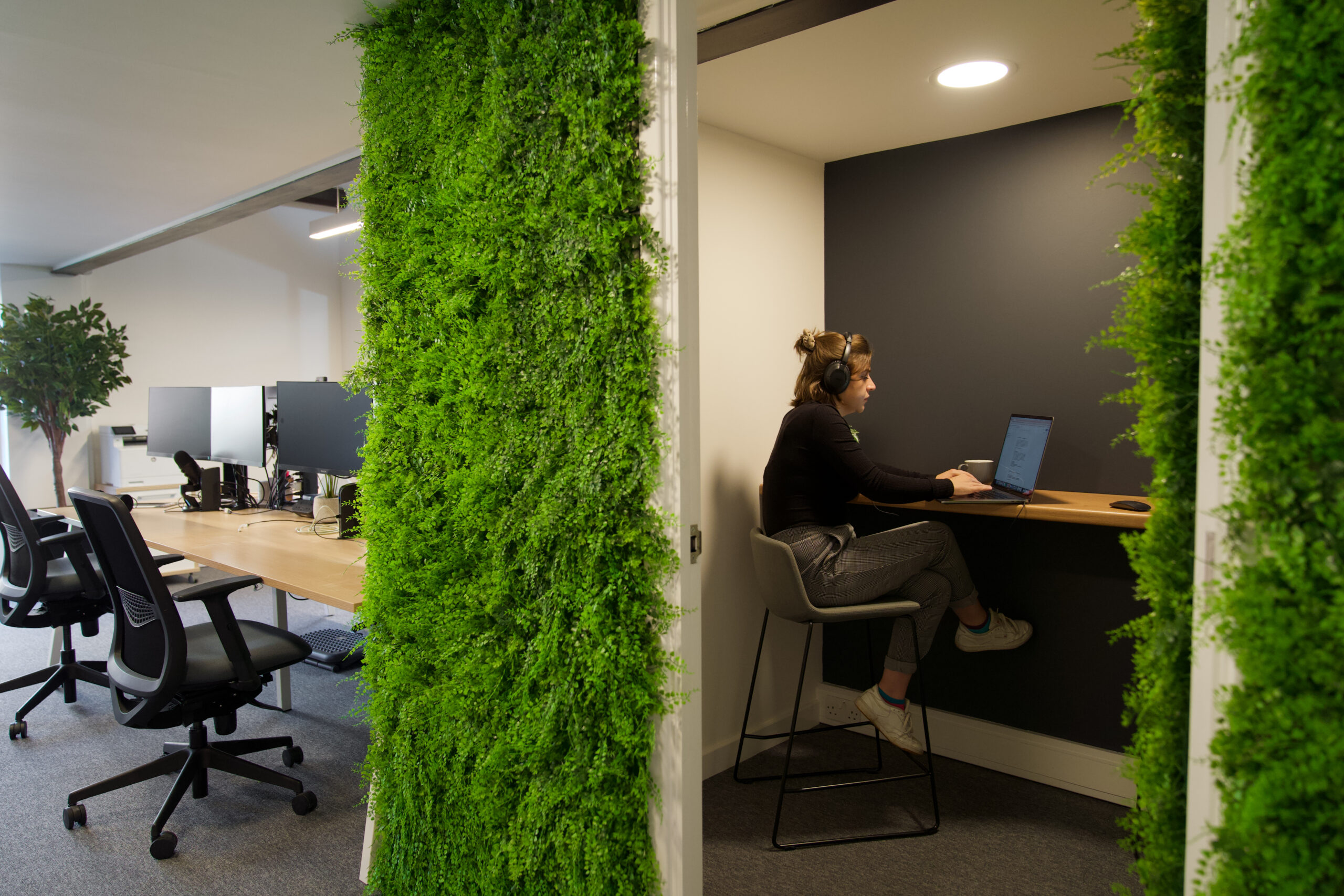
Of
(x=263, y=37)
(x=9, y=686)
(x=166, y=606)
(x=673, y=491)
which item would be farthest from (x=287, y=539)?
(x=673, y=491)

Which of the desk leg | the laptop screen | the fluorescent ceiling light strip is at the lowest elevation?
the desk leg

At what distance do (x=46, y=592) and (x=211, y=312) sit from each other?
4.48 m

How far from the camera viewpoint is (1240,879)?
87 centimetres

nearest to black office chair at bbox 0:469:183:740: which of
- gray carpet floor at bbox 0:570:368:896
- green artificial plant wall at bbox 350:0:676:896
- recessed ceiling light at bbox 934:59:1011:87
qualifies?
gray carpet floor at bbox 0:570:368:896

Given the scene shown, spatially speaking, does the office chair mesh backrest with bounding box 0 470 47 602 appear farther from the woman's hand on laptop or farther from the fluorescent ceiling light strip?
the woman's hand on laptop

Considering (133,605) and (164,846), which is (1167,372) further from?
(164,846)

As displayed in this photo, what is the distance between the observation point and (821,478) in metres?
2.71

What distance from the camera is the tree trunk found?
5750 millimetres

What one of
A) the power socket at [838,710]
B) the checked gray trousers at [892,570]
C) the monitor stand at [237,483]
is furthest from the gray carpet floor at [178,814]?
the power socket at [838,710]

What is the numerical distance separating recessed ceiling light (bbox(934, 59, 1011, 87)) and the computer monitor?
237 cm

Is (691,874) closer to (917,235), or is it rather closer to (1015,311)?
(1015,311)

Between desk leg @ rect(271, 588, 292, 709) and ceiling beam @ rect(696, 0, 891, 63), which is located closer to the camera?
ceiling beam @ rect(696, 0, 891, 63)

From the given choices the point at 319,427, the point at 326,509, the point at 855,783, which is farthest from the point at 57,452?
the point at 855,783

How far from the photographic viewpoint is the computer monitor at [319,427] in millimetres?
3291
